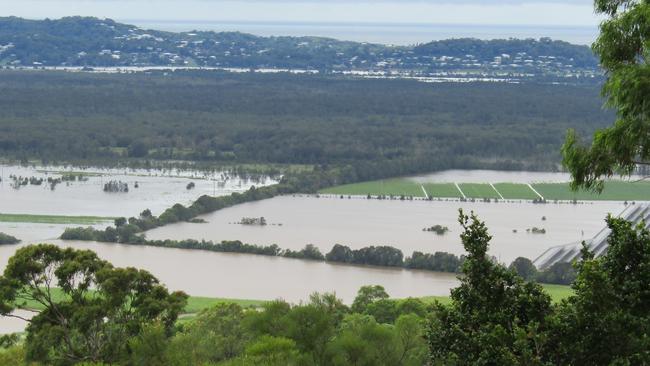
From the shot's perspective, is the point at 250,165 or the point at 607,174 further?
the point at 250,165

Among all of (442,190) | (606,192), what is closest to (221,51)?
(442,190)

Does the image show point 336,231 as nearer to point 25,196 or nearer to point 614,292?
point 25,196

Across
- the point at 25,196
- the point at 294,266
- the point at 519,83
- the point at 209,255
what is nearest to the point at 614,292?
the point at 294,266

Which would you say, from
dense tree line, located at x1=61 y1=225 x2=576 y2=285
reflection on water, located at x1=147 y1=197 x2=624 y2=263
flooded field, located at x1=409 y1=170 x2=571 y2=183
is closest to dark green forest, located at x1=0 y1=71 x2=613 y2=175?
flooded field, located at x1=409 y1=170 x2=571 y2=183

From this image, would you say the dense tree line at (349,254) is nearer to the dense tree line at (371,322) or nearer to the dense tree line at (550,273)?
the dense tree line at (550,273)

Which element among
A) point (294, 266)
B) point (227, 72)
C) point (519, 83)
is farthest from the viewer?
point (227, 72)

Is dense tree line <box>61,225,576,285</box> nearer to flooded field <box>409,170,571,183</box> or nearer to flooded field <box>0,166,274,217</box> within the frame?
flooded field <box>0,166,274,217</box>

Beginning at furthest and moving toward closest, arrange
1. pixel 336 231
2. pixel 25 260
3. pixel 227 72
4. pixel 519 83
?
1. pixel 227 72
2. pixel 519 83
3. pixel 336 231
4. pixel 25 260
